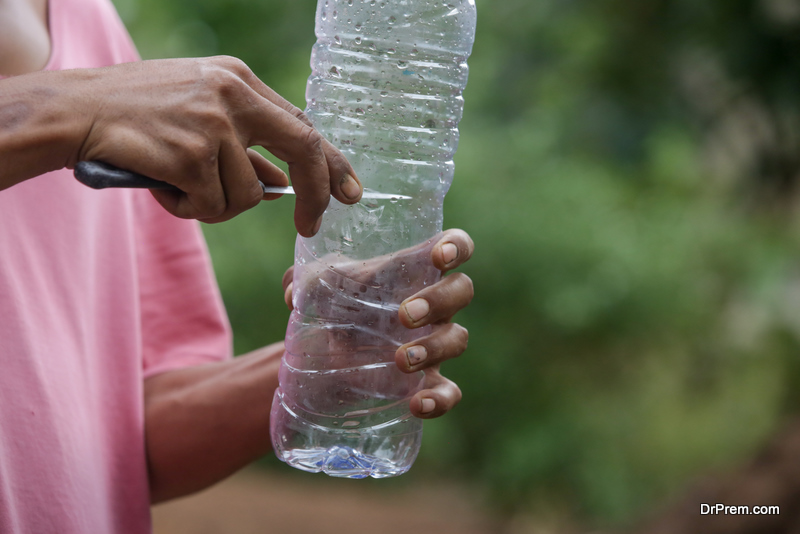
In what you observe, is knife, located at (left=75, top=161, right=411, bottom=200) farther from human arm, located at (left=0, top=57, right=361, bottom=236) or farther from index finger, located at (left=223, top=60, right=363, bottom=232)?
index finger, located at (left=223, top=60, right=363, bottom=232)

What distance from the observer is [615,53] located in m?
9.14

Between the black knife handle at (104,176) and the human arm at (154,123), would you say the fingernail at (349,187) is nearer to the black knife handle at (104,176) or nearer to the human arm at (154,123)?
the human arm at (154,123)

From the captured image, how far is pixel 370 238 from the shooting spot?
1515 millimetres

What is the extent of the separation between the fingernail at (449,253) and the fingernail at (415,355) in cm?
17

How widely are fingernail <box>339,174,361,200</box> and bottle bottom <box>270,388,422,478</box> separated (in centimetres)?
53

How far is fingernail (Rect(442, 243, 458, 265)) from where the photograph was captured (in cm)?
141

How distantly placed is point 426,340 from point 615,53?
28.3ft

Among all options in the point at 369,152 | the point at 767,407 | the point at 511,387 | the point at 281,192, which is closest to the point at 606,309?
the point at 511,387

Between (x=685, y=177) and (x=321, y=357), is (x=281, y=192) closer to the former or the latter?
(x=321, y=357)

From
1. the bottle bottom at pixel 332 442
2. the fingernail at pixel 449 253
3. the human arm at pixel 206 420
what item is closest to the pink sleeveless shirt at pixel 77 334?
the human arm at pixel 206 420

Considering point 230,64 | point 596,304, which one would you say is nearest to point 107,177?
point 230,64

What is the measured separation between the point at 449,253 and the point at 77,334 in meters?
0.74

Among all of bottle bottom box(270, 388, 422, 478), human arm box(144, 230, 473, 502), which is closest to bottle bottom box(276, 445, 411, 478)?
bottle bottom box(270, 388, 422, 478)

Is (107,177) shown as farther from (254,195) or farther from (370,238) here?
(370,238)
